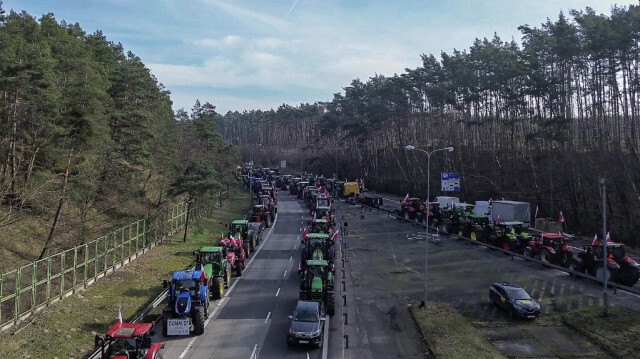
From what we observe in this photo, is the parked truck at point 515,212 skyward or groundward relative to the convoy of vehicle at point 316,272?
skyward

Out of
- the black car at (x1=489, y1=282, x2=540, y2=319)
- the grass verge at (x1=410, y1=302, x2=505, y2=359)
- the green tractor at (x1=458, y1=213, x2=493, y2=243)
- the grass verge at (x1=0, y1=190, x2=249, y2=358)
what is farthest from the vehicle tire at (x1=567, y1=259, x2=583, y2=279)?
the grass verge at (x1=0, y1=190, x2=249, y2=358)

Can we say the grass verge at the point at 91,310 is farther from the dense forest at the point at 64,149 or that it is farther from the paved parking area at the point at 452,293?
the paved parking area at the point at 452,293

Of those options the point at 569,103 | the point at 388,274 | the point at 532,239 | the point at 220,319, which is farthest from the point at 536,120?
the point at 220,319

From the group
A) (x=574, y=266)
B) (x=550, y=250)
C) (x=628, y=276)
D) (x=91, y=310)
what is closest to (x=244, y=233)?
(x=91, y=310)

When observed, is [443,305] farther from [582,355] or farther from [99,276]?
[99,276]

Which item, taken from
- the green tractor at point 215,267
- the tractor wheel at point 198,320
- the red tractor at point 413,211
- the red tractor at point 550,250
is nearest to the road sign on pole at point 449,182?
the red tractor at point 550,250

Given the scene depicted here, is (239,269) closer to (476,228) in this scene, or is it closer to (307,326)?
(307,326)
